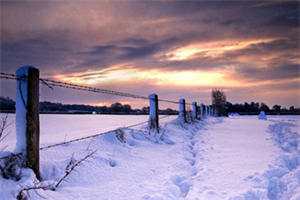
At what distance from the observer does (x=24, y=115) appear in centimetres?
240

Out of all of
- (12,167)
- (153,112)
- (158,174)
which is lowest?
(158,174)

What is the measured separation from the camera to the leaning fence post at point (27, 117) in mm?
Answer: 2383

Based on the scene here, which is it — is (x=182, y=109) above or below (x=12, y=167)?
above

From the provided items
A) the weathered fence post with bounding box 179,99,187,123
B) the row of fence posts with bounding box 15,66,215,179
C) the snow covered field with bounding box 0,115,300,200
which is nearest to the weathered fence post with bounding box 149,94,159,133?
the snow covered field with bounding box 0,115,300,200

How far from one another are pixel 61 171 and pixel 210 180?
7.02 ft

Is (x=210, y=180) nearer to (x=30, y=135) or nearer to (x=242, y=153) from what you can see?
(x=242, y=153)

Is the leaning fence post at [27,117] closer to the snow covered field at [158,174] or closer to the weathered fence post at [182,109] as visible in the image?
the snow covered field at [158,174]

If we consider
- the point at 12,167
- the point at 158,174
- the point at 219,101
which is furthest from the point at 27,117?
the point at 219,101

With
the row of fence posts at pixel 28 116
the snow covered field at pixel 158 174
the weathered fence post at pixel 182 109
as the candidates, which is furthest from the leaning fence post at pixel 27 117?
the weathered fence post at pixel 182 109

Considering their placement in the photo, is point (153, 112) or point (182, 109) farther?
point (182, 109)

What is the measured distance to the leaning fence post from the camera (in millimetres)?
2383

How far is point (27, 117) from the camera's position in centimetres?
240

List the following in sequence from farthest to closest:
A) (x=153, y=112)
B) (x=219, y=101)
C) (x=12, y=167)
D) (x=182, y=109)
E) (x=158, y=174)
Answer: (x=219, y=101) → (x=182, y=109) → (x=153, y=112) → (x=158, y=174) → (x=12, y=167)

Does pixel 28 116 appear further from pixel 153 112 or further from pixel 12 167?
pixel 153 112
